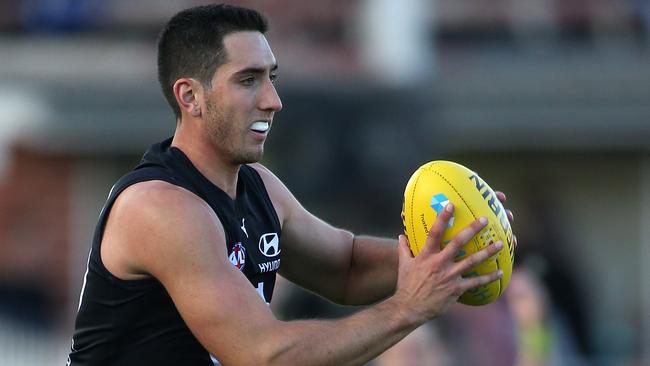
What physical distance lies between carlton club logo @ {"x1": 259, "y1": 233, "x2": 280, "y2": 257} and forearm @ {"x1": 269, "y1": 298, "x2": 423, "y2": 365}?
0.65 m

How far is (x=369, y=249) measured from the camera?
6438 mm

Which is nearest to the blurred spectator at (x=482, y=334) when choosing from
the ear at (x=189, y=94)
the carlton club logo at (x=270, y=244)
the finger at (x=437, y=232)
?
the carlton club logo at (x=270, y=244)

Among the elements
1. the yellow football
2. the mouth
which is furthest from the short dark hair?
the yellow football

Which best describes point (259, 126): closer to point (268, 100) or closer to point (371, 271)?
point (268, 100)

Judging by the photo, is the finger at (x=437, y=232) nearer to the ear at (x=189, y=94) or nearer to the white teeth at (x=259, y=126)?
the white teeth at (x=259, y=126)

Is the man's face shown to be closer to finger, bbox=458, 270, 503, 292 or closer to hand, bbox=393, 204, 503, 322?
hand, bbox=393, 204, 503, 322

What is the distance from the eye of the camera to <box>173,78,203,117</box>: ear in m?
5.68

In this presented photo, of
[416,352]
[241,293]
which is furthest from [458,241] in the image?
[416,352]

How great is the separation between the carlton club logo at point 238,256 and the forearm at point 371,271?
0.94 metres

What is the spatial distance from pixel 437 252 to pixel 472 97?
38.9 feet

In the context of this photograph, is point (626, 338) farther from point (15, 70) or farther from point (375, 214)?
point (15, 70)

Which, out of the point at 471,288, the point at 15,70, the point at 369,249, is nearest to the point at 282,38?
the point at 15,70

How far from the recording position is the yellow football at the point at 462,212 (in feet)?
18.0

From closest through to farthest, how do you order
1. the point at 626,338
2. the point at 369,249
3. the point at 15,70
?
the point at 369,249
the point at 15,70
the point at 626,338
